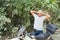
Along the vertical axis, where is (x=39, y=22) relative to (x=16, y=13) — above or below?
below

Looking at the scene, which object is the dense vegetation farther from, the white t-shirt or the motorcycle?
the white t-shirt

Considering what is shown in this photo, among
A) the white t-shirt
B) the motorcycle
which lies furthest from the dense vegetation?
the white t-shirt

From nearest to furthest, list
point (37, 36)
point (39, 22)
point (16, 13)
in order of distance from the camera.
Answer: point (37, 36) → point (39, 22) → point (16, 13)

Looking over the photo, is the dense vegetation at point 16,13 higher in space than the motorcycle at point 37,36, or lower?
higher

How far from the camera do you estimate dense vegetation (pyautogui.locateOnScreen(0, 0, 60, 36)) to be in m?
6.57

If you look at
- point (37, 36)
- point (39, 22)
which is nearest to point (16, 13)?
point (39, 22)

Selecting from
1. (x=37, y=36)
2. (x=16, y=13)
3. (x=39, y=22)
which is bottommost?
(x=37, y=36)

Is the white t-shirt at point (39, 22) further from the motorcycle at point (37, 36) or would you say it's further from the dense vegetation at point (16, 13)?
the dense vegetation at point (16, 13)

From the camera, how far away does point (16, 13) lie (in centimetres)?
655

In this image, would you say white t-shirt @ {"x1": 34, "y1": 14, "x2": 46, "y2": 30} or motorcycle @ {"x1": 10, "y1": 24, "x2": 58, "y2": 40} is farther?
white t-shirt @ {"x1": 34, "y1": 14, "x2": 46, "y2": 30}

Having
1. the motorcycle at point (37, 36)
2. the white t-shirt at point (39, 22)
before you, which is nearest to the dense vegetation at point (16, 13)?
the motorcycle at point (37, 36)

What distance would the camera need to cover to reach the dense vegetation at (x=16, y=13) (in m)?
6.57

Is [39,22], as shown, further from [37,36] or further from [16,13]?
[16,13]

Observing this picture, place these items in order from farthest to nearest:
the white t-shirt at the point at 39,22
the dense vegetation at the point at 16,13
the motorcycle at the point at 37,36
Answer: the dense vegetation at the point at 16,13
the white t-shirt at the point at 39,22
the motorcycle at the point at 37,36
